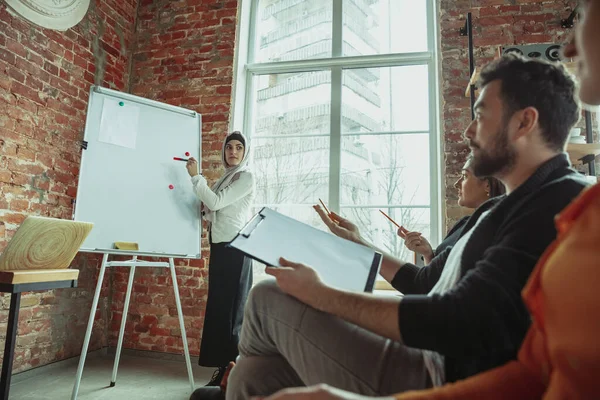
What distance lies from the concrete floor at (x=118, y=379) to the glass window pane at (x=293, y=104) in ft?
6.17

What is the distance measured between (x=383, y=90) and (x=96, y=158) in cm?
211

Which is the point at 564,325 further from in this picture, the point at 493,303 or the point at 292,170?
the point at 292,170

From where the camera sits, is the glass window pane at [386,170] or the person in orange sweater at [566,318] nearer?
the person in orange sweater at [566,318]

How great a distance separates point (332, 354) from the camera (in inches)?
31.8

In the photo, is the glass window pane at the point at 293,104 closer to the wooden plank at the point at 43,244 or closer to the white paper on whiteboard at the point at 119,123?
the white paper on whiteboard at the point at 119,123

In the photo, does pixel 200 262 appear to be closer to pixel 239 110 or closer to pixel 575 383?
pixel 239 110

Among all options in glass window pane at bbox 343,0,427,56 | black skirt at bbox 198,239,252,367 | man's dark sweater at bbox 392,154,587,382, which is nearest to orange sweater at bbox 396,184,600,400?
man's dark sweater at bbox 392,154,587,382

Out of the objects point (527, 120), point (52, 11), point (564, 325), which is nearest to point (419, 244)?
point (527, 120)

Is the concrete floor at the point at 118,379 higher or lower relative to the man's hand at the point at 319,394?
lower

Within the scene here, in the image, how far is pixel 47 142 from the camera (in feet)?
8.32

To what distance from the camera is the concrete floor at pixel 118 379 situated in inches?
85.1

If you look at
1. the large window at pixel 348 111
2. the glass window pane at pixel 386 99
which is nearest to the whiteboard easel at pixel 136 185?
the large window at pixel 348 111

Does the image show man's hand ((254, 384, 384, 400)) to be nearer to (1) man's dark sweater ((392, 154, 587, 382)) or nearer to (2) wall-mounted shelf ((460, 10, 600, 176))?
(1) man's dark sweater ((392, 154, 587, 382))

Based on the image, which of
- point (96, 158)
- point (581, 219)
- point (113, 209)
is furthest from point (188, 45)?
point (581, 219)
